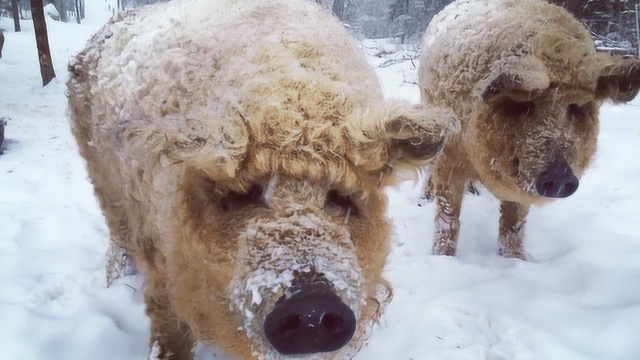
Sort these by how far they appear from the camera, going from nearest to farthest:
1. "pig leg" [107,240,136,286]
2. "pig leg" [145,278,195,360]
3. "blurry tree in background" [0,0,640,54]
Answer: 1. "pig leg" [145,278,195,360]
2. "pig leg" [107,240,136,286]
3. "blurry tree in background" [0,0,640,54]

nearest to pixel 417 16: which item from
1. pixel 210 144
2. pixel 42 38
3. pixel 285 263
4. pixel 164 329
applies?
pixel 42 38

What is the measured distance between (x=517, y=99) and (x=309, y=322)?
2.67m

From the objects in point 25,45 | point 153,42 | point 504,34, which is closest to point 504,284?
point 504,34

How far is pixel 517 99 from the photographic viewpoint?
361 centimetres

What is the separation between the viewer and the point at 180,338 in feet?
9.29

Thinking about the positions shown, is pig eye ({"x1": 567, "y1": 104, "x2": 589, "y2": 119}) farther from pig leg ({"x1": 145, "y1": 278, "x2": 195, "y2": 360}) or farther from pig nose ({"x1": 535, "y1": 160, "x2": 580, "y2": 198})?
pig leg ({"x1": 145, "y1": 278, "x2": 195, "y2": 360})

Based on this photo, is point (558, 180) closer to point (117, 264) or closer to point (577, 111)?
point (577, 111)

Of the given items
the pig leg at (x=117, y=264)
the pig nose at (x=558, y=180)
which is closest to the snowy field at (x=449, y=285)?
the pig leg at (x=117, y=264)

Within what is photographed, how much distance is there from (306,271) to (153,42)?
6.39ft

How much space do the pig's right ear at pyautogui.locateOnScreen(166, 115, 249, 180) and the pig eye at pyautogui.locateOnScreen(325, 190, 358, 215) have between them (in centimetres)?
38

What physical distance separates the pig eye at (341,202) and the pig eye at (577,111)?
2375mm

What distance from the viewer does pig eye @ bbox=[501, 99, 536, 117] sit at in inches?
143

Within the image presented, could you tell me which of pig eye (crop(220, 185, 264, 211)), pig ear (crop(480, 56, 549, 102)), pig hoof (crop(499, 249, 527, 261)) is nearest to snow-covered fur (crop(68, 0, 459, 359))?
pig eye (crop(220, 185, 264, 211))

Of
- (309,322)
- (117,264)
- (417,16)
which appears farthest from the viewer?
(417,16)
